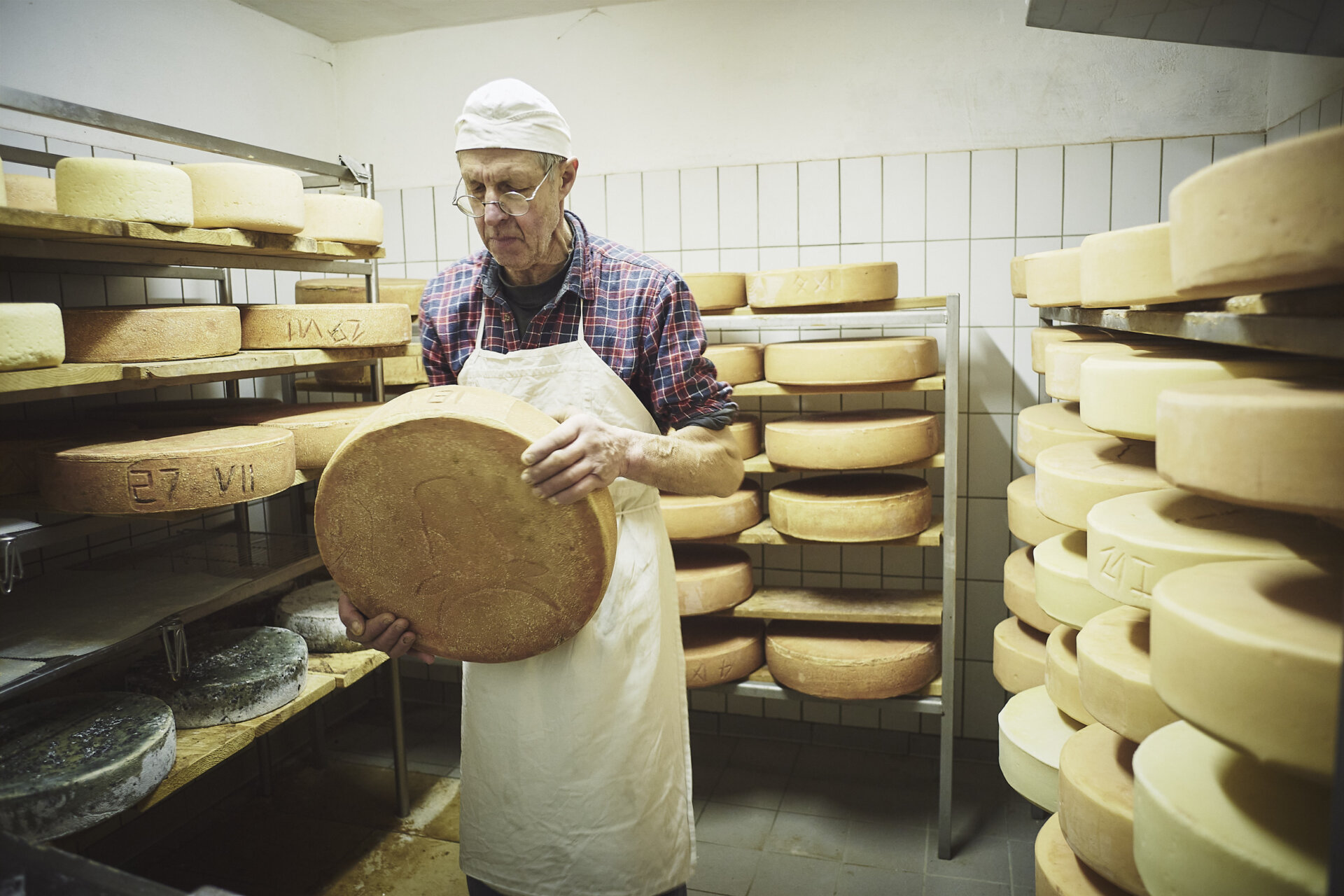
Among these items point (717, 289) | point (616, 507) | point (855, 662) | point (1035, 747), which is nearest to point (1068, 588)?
point (1035, 747)

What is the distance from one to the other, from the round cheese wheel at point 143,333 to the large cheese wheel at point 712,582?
4.42ft

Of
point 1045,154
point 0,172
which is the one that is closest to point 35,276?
point 0,172

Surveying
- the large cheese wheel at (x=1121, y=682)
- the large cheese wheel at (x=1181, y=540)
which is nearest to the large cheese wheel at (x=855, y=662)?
the large cheese wheel at (x=1121, y=682)

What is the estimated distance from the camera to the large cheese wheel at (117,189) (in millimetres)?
1596

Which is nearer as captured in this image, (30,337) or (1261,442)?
(1261,442)

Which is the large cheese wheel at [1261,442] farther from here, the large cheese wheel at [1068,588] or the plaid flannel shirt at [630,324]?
the plaid flannel shirt at [630,324]

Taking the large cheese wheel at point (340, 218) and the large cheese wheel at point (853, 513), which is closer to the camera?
the large cheese wheel at point (340, 218)

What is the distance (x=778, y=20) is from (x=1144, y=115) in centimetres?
119

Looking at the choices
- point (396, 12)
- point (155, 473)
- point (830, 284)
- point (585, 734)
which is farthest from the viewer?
→ point (396, 12)

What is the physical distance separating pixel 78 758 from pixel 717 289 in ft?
6.10

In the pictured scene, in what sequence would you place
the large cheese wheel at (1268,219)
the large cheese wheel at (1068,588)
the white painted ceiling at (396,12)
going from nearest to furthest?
the large cheese wheel at (1268,219), the large cheese wheel at (1068,588), the white painted ceiling at (396,12)

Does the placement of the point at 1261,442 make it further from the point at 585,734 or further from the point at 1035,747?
the point at 585,734

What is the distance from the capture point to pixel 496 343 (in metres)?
1.66

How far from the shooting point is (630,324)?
159 cm
